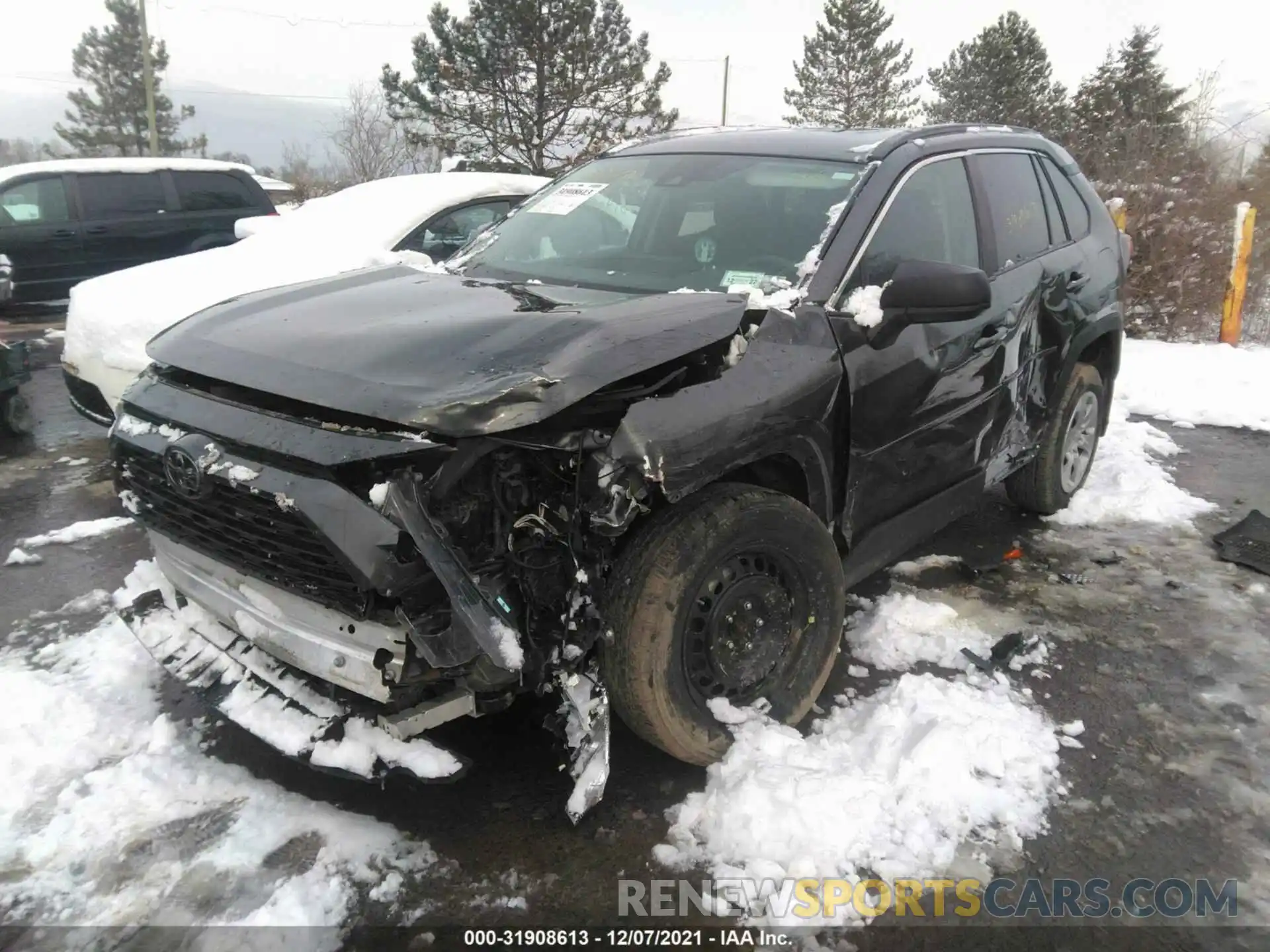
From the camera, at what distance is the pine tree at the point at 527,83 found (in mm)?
19859

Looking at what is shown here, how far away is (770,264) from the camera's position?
309 cm

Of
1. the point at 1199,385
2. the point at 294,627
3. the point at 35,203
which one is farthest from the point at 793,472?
the point at 35,203

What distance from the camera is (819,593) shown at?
2949mm

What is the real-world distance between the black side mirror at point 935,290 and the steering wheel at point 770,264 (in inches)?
12.9

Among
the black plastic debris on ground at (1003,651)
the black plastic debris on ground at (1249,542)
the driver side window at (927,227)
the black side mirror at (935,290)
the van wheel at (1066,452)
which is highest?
the driver side window at (927,227)

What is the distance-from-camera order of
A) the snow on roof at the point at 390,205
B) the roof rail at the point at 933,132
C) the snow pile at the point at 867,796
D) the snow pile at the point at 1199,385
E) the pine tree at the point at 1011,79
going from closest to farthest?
the snow pile at the point at 867,796
the roof rail at the point at 933,132
the snow on roof at the point at 390,205
the snow pile at the point at 1199,385
the pine tree at the point at 1011,79

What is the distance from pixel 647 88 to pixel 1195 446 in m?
17.9

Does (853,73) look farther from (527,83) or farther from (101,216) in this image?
(101,216)

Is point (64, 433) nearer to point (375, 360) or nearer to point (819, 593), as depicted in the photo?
point (375, 360)

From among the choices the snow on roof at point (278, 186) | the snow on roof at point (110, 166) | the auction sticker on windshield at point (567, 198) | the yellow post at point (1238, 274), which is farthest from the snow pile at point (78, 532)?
the snow on roof at point (278, 186)

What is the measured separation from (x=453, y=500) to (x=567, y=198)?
83.5 inches

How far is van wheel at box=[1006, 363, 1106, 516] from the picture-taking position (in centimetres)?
460

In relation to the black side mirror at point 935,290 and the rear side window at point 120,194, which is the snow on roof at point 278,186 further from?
the black side mirror at point 935,290

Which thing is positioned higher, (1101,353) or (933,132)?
(933,132)
